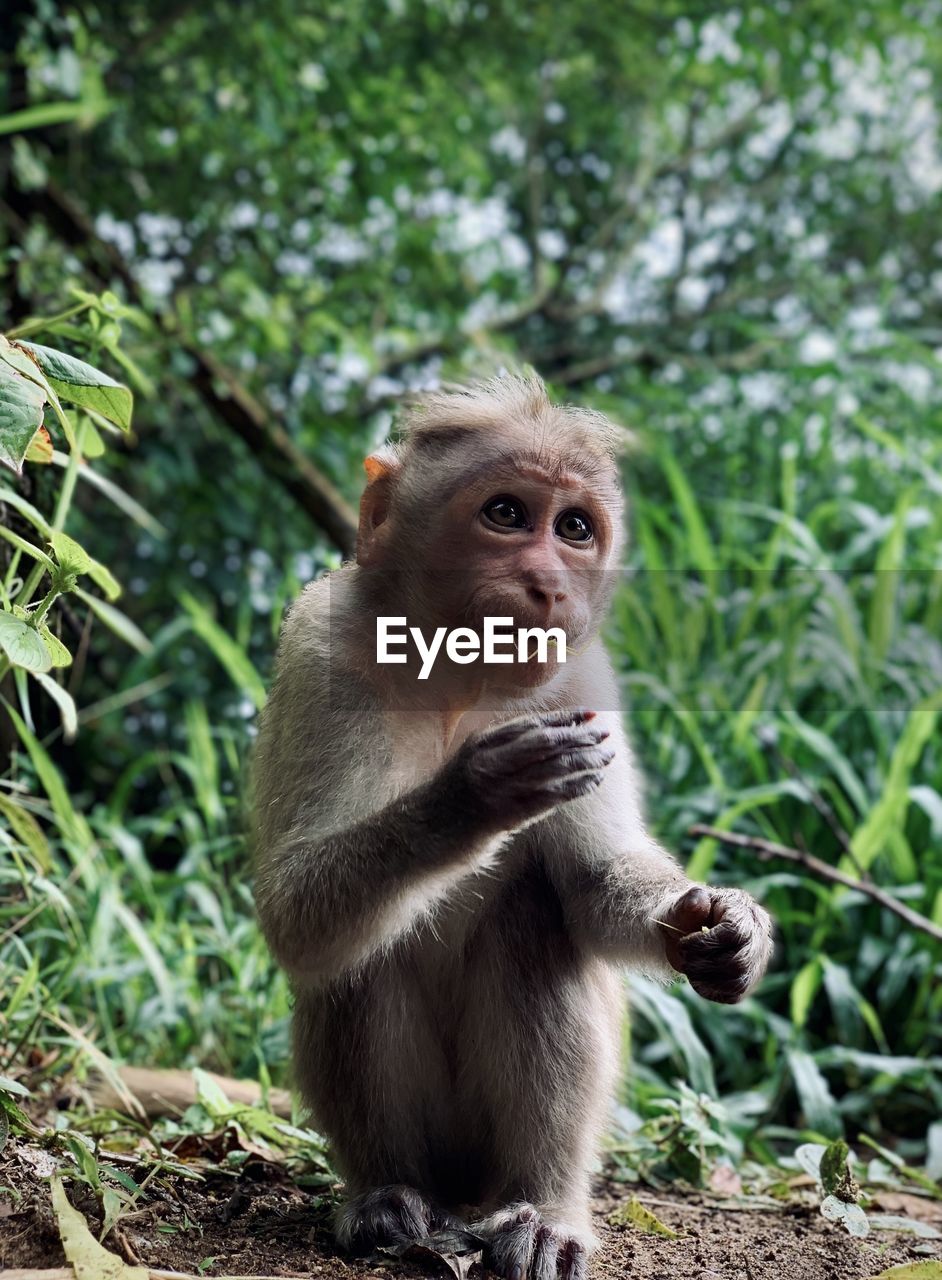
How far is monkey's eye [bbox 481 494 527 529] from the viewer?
108 inches

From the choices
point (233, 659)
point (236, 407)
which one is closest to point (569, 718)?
point (233, 659)

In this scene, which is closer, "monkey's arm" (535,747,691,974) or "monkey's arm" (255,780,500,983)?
"monkey's arm" (255,780,500,983)

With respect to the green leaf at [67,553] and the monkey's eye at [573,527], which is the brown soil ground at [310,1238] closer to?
the green leaf at [67,553]

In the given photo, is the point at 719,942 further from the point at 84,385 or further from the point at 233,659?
the point at 233,659

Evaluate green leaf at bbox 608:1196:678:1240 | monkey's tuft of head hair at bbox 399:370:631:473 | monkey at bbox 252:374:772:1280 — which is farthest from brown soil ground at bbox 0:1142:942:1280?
monkey's tuft of head hair at bbox 399:370:631:473

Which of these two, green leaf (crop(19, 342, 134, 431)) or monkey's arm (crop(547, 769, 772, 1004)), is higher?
green leaf (crop(19, 342, 134, 431))

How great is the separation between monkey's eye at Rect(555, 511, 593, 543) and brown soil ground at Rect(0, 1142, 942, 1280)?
4.77 ft

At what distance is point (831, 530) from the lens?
23.0 feet

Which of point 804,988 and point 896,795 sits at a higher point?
point 896,795

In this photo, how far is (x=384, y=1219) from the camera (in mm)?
2586

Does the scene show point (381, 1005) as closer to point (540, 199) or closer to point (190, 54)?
point (190, 54)

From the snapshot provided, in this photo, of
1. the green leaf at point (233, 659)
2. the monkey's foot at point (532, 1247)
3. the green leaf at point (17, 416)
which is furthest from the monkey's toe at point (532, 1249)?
the green leaf at point (233, 659)

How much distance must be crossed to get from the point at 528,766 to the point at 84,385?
1067mm

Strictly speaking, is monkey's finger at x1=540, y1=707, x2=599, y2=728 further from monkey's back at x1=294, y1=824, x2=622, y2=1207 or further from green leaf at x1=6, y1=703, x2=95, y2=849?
green leaf at x1=6, y1=703, x2=95, y2=849
